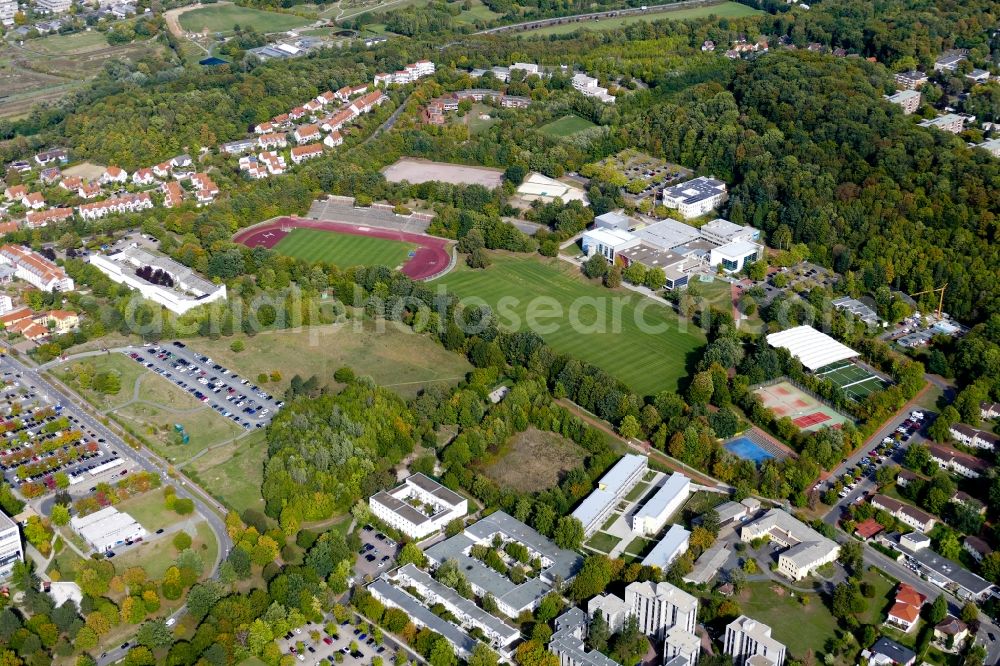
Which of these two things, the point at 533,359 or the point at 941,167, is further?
the point at 941,167

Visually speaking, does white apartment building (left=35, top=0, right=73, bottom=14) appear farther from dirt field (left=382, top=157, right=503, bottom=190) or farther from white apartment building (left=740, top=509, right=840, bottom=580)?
white apartment building (left=740, top=509, right=840, bottom=580)

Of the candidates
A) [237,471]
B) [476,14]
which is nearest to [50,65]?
[476,14]

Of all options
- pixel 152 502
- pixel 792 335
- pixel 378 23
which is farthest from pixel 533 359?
pixel 378 23

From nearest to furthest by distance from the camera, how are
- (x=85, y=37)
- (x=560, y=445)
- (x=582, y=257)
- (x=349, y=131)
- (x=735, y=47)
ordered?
1. (x=560, y=445)
2. (x=582, y=257)
3. (x=349, y=131)
4. (x=735, y=47)
5. (x=85, y=37)

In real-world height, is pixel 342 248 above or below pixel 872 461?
above

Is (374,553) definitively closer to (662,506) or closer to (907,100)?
(662,506)

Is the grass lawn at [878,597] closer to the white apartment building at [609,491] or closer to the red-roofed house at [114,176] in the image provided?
the white apartment building at [609,491]

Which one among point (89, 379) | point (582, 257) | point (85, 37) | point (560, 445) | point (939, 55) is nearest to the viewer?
point (560, 445)

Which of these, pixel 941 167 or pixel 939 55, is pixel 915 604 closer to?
pixel 941 167
